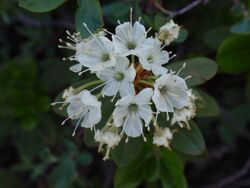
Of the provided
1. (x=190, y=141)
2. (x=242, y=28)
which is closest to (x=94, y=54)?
(x=190, y=141)

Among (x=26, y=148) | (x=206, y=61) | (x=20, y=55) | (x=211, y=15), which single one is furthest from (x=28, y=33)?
(x=206, y=61)

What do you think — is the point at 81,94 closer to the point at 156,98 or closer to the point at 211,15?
the point at 156,98

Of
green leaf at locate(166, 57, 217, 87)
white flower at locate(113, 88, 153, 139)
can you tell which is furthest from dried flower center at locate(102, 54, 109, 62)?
green leaf at locate(166, 57, 217, 87)

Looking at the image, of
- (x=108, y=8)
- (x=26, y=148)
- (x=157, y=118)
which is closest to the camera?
(x=157, y=118)

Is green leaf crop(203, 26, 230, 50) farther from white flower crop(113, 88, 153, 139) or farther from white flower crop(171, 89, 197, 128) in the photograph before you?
white flower crop(113, 88, 153, 139)

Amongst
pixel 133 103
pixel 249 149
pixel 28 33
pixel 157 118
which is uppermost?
pixel 28 33

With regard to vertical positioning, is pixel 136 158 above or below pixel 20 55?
below

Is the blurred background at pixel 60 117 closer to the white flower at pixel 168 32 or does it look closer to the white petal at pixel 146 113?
the white flower at pixel 168 32

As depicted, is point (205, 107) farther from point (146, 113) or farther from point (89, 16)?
point (89, 16)
